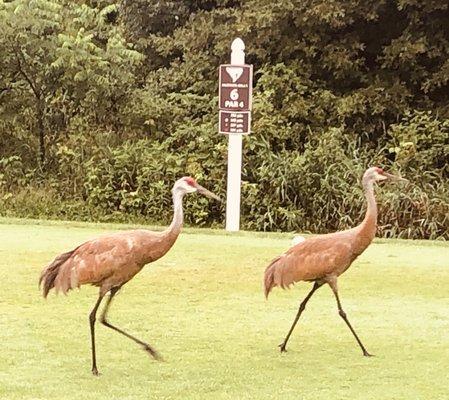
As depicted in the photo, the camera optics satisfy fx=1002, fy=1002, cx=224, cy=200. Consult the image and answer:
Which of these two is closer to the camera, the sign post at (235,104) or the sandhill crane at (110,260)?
the sandhill crane at (110,260)

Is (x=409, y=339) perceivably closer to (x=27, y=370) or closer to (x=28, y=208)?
(x=27, y=370)

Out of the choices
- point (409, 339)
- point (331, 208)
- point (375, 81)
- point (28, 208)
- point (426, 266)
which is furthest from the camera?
point (375, 81)

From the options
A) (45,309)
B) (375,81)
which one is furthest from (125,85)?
(45,309)

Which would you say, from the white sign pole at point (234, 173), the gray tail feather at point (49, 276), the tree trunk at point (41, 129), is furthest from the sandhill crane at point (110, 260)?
the tree trunk at point (41, 129)

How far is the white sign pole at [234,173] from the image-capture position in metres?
12.6

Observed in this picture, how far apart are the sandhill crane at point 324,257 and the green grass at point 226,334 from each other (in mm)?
357

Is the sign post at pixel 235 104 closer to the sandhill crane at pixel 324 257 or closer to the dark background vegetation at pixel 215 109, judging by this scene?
the dark background vegetation at pixel 215 109

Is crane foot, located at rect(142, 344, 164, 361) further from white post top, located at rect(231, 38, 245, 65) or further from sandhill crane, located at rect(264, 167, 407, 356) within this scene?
white post top, located at rect(231, 38, 245, 65)

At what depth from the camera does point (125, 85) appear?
1642 cm

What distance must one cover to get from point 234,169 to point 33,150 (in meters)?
5.00

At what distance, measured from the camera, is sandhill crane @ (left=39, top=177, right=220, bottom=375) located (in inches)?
200

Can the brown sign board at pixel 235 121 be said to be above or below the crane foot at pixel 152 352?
above

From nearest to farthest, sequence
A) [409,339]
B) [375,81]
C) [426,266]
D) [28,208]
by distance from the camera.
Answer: [409,339] → [426,266] → [28,208] → [375,81]

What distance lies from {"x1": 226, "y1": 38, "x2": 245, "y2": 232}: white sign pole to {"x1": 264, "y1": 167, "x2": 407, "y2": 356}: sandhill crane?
687 centimetres
